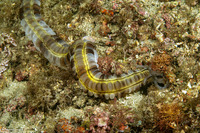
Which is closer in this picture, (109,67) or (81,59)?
(81,59)

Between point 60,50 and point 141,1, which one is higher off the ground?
point 141,1

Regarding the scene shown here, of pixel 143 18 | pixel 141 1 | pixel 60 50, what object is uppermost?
pixel 141 1

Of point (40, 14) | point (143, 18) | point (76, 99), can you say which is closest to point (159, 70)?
point (143, 18)

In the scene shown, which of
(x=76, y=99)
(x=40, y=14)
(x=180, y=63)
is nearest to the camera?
(x=180, y=63)

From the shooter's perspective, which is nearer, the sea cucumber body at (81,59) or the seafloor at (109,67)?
the seafloor at (109,67)

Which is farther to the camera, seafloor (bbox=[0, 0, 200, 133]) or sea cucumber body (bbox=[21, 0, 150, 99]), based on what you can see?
sea cucumber body (bbox=[21, 0, 150, 99])

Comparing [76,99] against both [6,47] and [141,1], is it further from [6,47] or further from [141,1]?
[141,1]

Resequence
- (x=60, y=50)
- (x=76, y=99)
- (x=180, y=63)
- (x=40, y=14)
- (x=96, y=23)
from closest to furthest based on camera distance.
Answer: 1. (x=180, y=63)
2. (x=76, y=99)
3. (x=60, y=50)
4. (x=96, y=23)
5. (x=40, y=14)

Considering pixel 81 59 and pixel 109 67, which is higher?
pixel 81 59
